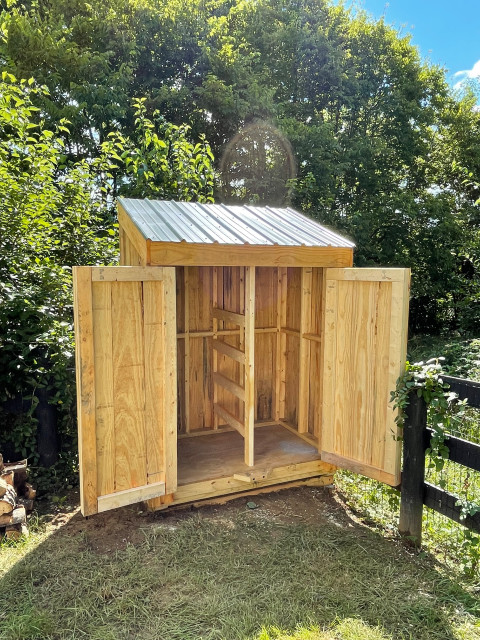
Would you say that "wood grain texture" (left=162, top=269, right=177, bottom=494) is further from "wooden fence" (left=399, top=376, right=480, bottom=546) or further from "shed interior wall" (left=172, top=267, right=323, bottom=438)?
"wooden fence" (left=399, top=376, right=480, bottom=546)

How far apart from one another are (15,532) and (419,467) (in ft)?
9.45

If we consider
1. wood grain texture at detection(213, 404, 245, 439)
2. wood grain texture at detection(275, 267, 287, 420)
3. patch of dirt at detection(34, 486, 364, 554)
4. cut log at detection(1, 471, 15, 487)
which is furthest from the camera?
wood grain texture at detection(275, 267, 287, 420)

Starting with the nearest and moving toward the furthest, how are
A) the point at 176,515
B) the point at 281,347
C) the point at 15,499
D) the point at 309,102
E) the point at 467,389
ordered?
the point at 467,389 < the point at 15,499 < the point at 176,515 < the point at 281,347 < the point at 309,102

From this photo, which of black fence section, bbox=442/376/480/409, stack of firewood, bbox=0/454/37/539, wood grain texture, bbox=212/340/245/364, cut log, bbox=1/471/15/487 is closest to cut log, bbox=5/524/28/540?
stack of firewood, bbox=0/454/37/539

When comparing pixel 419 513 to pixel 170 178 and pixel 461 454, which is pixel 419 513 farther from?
pixel 170 178

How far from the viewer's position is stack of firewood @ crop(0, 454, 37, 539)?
283 cm

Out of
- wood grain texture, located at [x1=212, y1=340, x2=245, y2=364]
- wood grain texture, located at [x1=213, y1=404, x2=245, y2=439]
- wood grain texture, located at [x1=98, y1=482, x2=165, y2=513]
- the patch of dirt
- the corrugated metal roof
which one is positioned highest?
the corrugated metal roof

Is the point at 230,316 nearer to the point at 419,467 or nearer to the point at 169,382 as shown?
the point at 169,382

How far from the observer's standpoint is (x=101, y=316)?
2.68 meters

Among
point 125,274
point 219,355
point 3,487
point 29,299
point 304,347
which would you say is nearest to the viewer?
point 125,274

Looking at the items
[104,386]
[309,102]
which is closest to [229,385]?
[104,386]

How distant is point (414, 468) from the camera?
2844 mm

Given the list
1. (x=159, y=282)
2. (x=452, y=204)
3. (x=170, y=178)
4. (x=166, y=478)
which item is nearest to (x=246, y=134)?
(x=170, y=178)

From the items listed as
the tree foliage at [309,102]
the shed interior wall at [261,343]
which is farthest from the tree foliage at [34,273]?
the tree foliage at [309,102]
